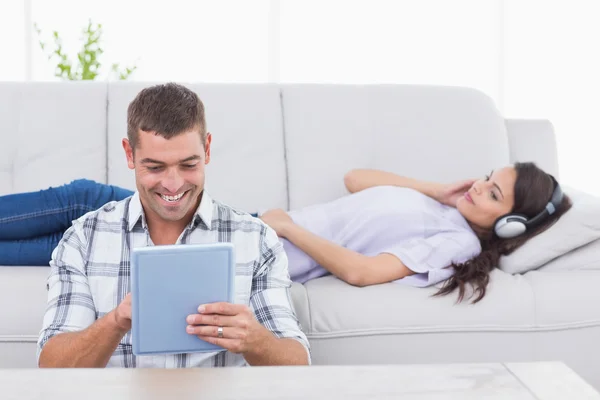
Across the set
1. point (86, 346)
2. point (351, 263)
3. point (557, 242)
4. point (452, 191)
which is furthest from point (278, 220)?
point (86, 346)

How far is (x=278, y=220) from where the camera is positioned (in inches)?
79.1

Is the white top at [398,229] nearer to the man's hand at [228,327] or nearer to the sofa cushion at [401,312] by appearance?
the sofa cushion at [401,312]

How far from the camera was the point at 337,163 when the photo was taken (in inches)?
91.7

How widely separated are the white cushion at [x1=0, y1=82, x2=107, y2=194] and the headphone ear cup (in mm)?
1222

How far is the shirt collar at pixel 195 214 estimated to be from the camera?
1.42 meters

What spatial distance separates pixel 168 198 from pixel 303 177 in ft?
3.37

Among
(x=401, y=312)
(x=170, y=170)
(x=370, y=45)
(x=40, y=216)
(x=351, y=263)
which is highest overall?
(x=370, y=45)

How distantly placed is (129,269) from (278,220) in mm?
655

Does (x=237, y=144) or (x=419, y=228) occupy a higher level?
(x=237, y=144)

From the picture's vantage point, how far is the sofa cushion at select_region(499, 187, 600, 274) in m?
1.95

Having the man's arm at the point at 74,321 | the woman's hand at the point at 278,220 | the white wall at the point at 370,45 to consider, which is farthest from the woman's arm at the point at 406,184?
the white wall at the point at 370,45

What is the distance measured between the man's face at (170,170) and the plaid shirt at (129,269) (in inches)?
3.4

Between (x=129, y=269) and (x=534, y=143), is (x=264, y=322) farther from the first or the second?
(x=534, y=143)

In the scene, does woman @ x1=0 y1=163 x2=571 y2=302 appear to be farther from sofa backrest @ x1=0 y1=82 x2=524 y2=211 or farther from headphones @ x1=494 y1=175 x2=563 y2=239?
sofa backrest @ x1=0 y1=82 x2=524 y2=211
